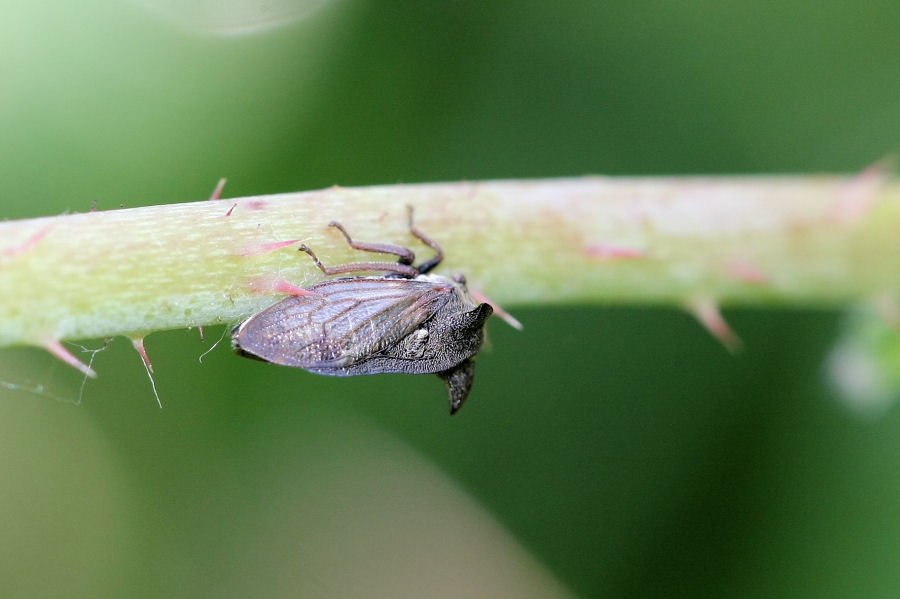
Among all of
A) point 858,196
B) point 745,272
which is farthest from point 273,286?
point 858,196

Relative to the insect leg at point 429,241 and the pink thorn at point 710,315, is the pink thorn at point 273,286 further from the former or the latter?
the pink thorn at point 710,315

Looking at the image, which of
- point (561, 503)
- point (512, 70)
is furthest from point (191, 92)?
point (561, 503)

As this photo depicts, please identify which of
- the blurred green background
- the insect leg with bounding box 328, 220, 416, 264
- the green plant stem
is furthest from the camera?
the blurred green background

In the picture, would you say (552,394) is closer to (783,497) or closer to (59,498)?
(783,497)

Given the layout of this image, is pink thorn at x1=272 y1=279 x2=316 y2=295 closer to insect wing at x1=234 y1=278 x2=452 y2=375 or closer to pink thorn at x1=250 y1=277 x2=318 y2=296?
pink thorn at x1=250 y1=277 x2=318 y2=296

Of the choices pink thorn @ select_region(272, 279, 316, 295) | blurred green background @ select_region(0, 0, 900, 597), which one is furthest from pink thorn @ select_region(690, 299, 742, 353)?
blurred green background @ select_region(0, 0, 900, 597)

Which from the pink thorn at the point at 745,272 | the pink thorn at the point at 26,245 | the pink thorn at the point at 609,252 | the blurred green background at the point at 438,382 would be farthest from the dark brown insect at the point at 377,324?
the blurred green background at the point at 438,382
